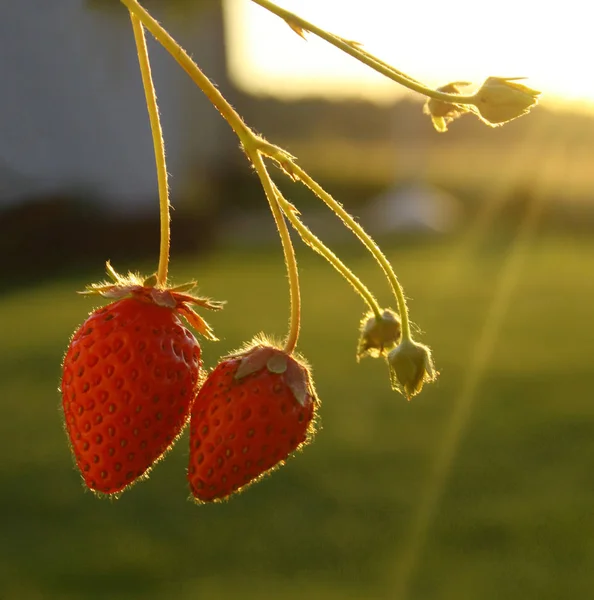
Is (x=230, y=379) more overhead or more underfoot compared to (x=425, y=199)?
more underfoot

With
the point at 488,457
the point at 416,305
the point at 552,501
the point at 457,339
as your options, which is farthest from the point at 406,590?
the point at 416,305

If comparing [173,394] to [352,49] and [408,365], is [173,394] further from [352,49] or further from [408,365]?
[352,49]

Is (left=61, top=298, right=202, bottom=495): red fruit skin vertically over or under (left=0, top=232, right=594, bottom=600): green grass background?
under

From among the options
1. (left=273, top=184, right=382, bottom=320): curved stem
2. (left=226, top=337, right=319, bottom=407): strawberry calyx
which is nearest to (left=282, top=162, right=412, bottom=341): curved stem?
(left=273, top=184, right=382, bottom=320): curved stem

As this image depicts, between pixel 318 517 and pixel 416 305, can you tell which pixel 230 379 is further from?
pixel 416 305

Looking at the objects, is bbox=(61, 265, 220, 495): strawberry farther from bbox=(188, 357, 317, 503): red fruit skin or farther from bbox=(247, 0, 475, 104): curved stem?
bbox=(247, 0, 475, 104): curved stem

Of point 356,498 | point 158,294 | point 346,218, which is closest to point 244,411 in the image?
point 158,294

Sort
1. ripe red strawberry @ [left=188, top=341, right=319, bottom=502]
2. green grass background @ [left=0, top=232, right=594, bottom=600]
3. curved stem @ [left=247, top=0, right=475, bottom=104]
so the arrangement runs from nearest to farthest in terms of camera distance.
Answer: curved stem @ [left=247, top=0, right=475, bottom=104], ripe red strawberry @ [left=188, top=341, right=319, bottom=502], green grass background @ [left=0, top=232, right=594, bottom=600]
